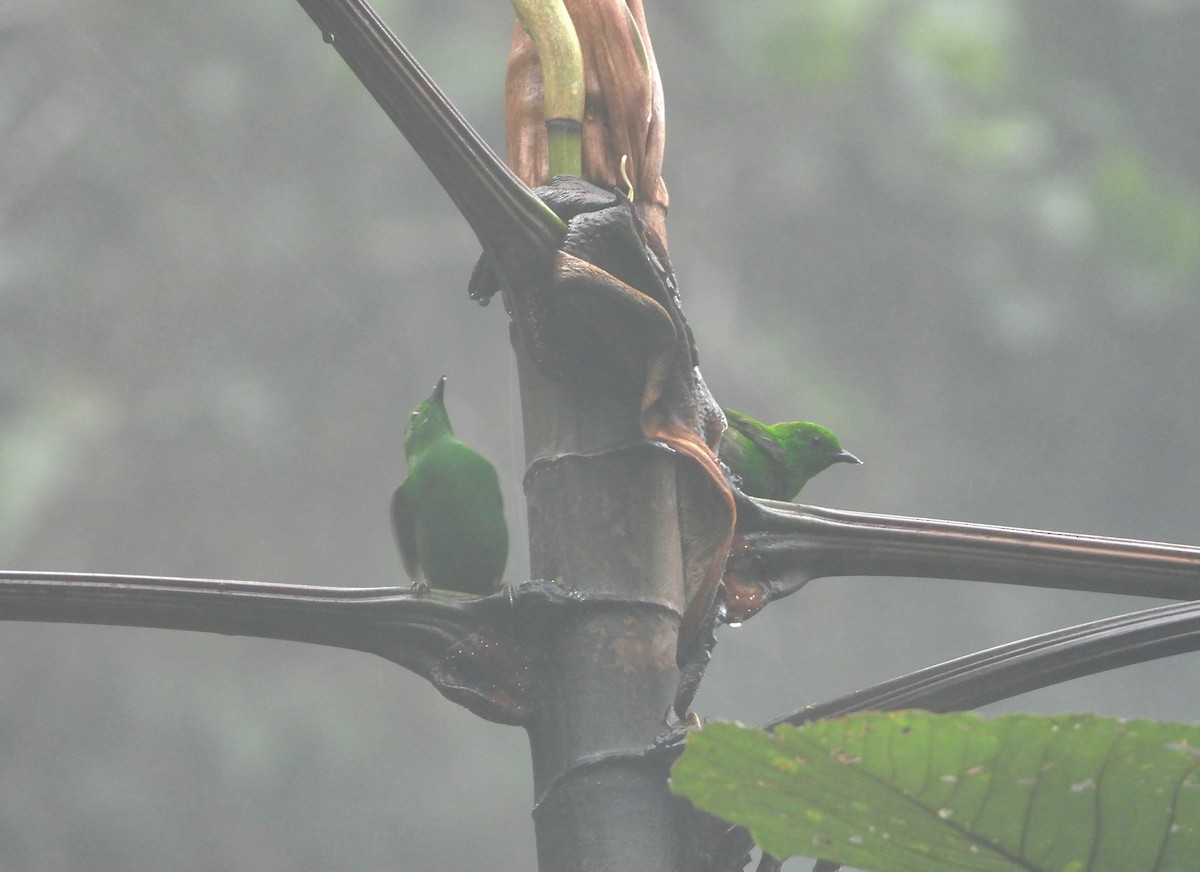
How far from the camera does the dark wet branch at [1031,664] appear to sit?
677mm

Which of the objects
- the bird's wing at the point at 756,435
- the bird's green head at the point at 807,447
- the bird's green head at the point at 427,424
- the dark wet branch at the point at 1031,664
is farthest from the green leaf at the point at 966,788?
the bird's green head at the point at 427,424

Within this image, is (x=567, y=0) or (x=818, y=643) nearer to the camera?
(x=567, y=0)

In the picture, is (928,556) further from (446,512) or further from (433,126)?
(446,512)

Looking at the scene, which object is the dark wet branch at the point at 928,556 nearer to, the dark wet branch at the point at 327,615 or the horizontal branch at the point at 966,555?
the horizontal branch at the point at 966,555

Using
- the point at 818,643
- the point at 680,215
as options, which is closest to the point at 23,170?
the point at 680,215

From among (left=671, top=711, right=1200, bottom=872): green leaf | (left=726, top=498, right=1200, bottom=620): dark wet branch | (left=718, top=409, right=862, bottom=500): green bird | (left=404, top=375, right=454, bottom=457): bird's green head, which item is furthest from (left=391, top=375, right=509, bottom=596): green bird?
(left=671, top=711, right=1200, bottom=872): green leaf

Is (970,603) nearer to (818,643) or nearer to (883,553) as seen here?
(818,643)

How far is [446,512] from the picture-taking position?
123 centimetres

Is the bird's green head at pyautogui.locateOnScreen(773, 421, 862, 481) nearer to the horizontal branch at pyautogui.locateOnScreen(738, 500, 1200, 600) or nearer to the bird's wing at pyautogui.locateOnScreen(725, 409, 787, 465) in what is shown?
the bird's wing at pyautogui.locateOnScreen(725, 409, 787, 465)

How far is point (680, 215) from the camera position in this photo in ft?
16.6

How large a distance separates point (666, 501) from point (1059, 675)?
0.66ft

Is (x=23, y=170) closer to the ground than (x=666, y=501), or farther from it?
farther from it

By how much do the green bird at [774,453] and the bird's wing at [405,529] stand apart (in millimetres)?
319

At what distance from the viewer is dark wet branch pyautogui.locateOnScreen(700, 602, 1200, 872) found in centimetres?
68
